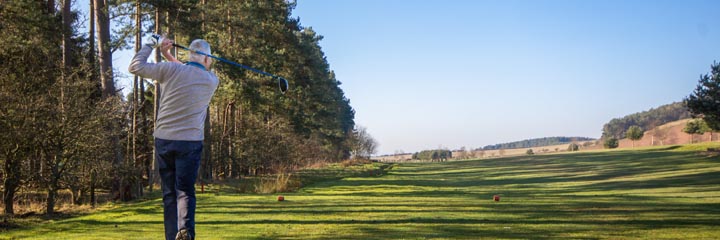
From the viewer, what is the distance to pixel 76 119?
34.1ft

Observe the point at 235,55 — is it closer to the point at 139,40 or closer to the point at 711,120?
the point at 139,40

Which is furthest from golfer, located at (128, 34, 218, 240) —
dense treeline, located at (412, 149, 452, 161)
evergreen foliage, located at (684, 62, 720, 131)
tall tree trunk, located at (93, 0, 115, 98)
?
dense treeline, located at (412, 149, 452, 161)

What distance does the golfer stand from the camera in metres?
4.66

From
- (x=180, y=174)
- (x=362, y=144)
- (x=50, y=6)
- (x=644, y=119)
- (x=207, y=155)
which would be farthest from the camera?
(x=644, y=119)

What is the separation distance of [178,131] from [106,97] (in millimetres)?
10480

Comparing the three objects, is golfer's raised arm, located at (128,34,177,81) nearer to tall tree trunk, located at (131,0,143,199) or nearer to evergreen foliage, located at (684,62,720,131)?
tall tree trunk, located at (131,0,143,199)

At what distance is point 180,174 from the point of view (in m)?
4.66

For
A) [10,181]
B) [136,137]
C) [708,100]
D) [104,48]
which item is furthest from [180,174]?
[708,100]

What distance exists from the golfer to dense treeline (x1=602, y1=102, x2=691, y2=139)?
472ft

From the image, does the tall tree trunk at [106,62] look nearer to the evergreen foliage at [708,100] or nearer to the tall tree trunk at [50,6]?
the tall tree trunk at [50,6]

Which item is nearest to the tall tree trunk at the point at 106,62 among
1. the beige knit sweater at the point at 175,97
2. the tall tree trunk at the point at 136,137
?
the tall tree trunk at the point at 136,137

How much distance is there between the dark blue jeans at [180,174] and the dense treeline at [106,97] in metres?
6.23

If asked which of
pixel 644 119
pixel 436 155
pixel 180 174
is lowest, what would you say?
pixel 436 155

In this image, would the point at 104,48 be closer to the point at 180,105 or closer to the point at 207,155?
the point at 207,155
